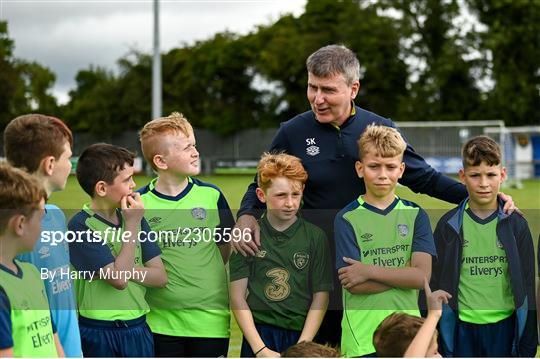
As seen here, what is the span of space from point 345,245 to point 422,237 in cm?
33

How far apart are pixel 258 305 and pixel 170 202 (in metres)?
0.61

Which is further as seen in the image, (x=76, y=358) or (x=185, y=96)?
(x=185, y=96)

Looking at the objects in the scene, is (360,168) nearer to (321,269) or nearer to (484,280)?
(321,269)

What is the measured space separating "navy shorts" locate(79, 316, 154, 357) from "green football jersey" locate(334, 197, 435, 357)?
2.94 ft

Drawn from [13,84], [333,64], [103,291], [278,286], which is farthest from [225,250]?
[13,84]

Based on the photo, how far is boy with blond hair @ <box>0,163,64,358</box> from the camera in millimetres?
2977

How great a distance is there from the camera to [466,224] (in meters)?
3.73

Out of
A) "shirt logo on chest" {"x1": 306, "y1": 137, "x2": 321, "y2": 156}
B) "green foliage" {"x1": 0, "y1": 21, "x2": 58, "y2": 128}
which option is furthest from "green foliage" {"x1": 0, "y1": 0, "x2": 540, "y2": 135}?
"shirt logo on chest" {"x1": 306, "y1": 137, "x2": 321, "y2": 156}

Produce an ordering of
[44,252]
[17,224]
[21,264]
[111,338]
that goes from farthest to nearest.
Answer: [111,338] → [44,252] → [21,264] → [17,224]

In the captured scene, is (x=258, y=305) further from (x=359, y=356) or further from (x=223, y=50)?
(x=223, y=50)

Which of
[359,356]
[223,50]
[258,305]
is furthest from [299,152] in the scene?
[223,50]

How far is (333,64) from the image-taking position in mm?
3789
